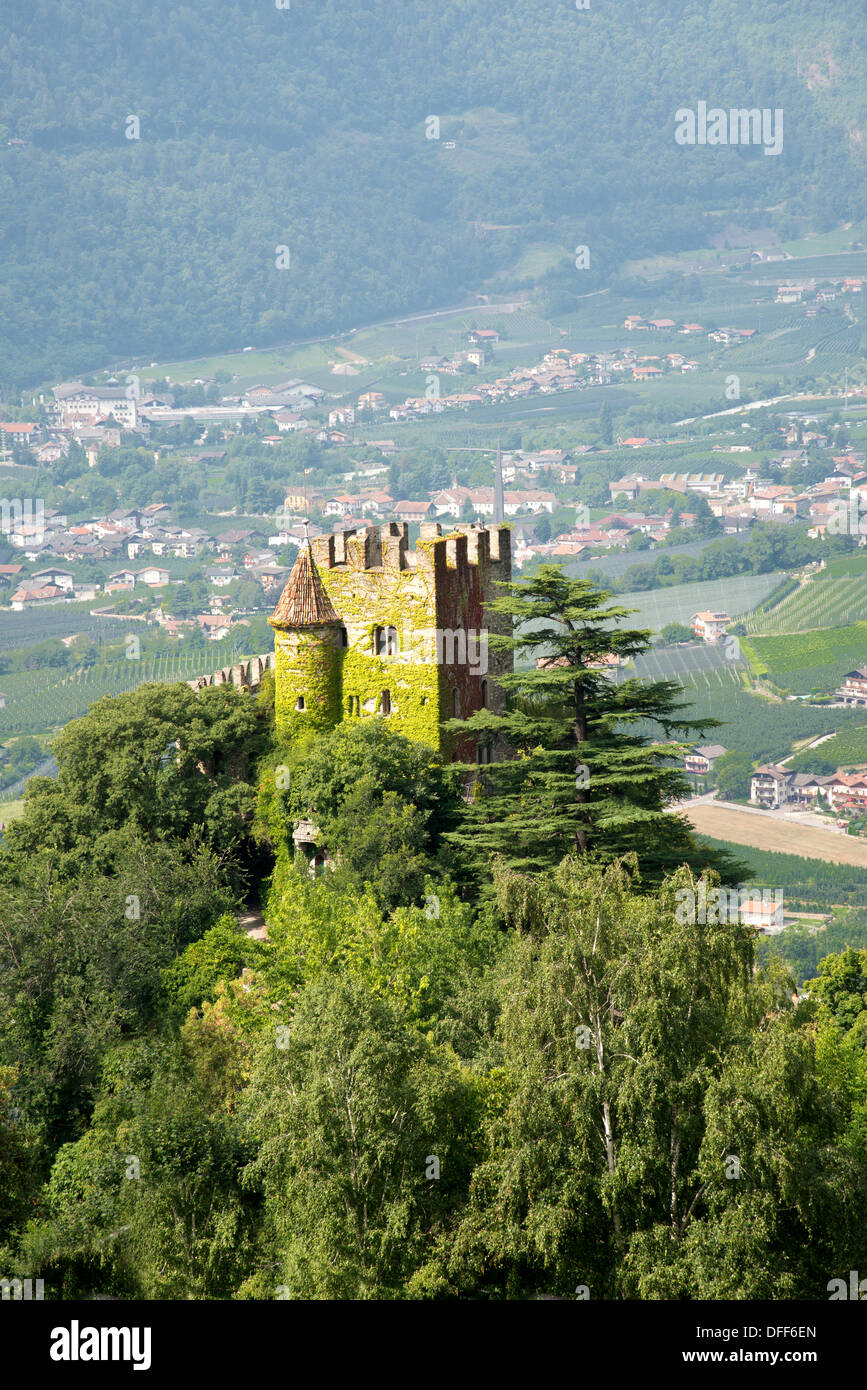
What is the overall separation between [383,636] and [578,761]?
19.7 feet

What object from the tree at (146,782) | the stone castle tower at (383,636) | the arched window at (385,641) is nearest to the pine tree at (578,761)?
the stone castle tower at (383,636)

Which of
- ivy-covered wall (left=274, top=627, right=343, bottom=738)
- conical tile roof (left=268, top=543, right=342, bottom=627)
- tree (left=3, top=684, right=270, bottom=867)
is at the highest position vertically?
conical tile roof (left=268, top=543, right=342, bottom=627)

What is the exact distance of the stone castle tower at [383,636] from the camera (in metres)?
41.8

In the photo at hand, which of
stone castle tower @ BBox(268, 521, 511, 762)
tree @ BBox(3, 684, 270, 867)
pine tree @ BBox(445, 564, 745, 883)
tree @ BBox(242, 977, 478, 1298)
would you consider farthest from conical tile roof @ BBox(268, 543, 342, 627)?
tree @ BBox(242, 977, 478, 1298)

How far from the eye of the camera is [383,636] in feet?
139

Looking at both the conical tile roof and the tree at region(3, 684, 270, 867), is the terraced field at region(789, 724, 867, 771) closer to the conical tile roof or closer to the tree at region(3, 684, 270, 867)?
the tree at region(3, 684, 270, 867)

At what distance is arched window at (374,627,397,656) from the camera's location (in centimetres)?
4222

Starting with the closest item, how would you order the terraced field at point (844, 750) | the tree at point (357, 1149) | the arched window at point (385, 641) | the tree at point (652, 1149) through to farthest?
1. the tree at point (652, 1149)
2. the tree at point (357, 1149)
3. the arched window at point (385, 641)
4. the terraced field at point (844, 750)

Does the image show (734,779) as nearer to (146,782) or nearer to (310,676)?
(310,676)

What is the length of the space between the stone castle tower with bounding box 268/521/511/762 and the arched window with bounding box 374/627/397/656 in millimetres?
23

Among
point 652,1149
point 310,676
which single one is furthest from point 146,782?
point 652,1149

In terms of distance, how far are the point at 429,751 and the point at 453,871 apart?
3277mm

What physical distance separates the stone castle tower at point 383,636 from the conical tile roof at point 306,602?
23 millimetres

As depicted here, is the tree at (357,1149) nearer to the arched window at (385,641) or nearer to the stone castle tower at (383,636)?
the stone castle tower at (383,636)
